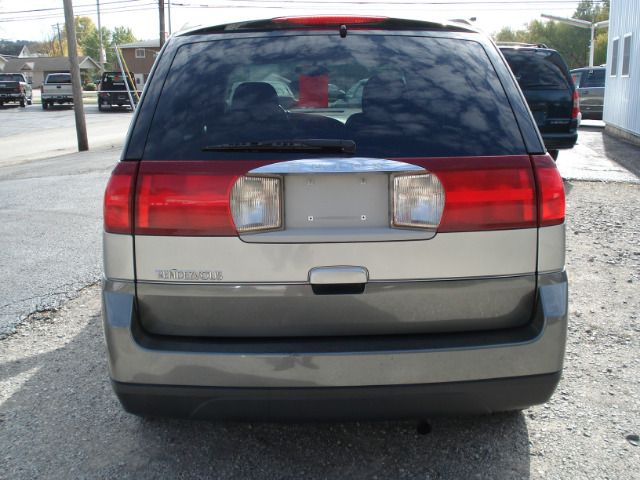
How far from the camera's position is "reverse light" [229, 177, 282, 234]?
2197 mm

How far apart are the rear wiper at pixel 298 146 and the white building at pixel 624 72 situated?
46.9ft

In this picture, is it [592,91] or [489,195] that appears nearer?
[489,195]

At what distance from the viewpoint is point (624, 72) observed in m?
16.2

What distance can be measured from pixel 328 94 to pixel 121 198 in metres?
0.94

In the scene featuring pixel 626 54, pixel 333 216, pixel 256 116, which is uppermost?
pixel 626 54

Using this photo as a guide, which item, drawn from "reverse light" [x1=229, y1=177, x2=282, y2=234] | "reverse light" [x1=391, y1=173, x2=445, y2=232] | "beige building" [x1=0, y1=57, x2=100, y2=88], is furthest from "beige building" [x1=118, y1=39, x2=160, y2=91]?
"reverse light" [x1=391, y1=173, x2=445, y2=232]

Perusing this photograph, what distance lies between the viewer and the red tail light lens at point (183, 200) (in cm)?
220

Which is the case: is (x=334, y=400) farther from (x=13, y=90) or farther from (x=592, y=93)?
(x=13, y=90)

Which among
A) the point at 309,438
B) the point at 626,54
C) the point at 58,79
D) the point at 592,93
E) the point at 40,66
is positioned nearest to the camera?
the point at 309,438

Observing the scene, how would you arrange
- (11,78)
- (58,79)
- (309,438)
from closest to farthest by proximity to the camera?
(309,438) < (58,79) < (11,78)

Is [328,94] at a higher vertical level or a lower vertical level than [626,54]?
lower

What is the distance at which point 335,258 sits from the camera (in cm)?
219

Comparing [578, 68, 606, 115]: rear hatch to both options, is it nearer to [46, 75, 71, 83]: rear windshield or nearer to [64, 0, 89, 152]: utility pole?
[64, 0, 89, 152]: utility pole

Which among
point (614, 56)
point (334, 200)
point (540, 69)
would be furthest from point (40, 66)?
point (334, 200)
